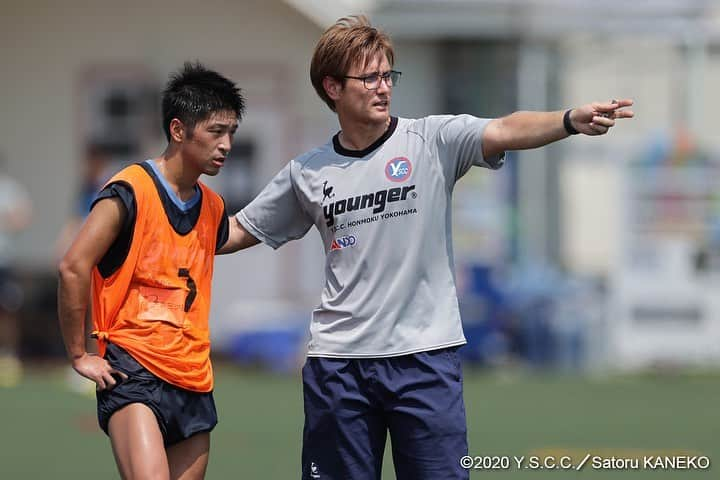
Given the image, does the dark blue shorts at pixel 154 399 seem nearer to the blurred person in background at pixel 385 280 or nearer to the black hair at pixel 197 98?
the blurred person in background at pixel 385 280

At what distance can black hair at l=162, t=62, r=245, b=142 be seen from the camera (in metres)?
5.09

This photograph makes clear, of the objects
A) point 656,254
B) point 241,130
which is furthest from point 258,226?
point 241,130

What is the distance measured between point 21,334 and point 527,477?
884 cm

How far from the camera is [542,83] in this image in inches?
594

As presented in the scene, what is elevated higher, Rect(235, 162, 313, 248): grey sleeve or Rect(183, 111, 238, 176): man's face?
Rect(183, 111, 238, 176): man's face

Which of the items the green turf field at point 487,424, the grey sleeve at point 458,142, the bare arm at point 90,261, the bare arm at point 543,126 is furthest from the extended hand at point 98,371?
the green turf field at point 487,424

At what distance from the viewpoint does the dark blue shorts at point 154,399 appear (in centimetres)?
491

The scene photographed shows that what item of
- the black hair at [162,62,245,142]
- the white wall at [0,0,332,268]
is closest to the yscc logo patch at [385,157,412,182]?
the black hair at [162,62,245,142]

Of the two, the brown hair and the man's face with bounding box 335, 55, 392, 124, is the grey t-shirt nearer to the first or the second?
the man's face with bounding box 335, 55, 392, 124

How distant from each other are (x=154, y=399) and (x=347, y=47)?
1.47 m

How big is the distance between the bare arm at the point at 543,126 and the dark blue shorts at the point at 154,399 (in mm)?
1451

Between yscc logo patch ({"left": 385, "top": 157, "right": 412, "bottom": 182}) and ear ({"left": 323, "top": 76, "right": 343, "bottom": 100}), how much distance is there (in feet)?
1.14

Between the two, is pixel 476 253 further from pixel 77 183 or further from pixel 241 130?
pixel 77 183

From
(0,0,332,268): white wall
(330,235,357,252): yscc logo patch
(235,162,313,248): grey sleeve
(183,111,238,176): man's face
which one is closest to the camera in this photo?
(330,235,357,252): yscc logo patch
